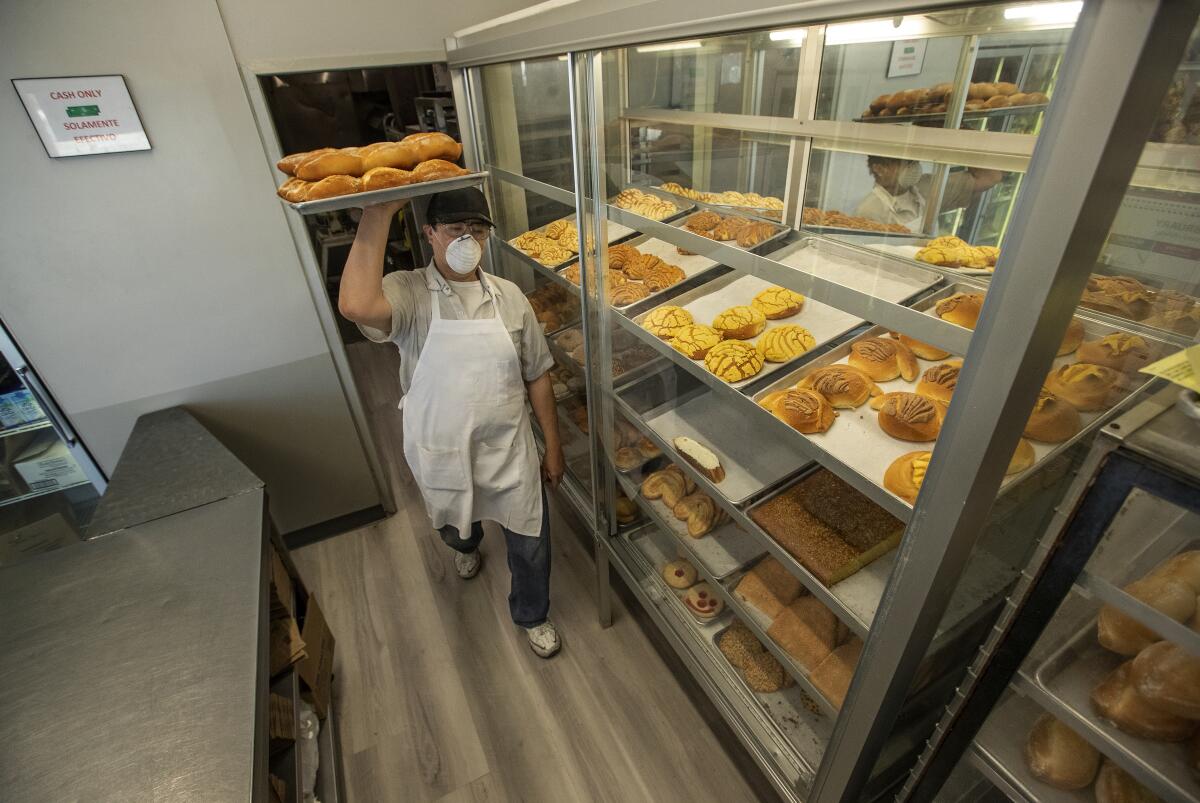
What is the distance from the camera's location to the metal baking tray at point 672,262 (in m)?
1.75

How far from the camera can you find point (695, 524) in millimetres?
1846

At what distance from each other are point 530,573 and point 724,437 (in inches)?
39.1

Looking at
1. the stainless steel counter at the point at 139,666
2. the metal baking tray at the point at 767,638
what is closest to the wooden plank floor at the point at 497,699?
the metal baking tray at the point at 767,638

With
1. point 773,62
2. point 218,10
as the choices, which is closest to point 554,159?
point 773,62

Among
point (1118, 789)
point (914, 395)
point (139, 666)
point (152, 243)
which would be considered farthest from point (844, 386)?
point (152, 243)

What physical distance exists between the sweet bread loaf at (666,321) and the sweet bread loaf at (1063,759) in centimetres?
114

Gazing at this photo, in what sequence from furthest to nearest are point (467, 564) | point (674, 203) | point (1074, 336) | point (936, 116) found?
point (467, 564) < point (674, 203) < point (936, 116) < point (1074, 336)

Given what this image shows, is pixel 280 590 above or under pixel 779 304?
under

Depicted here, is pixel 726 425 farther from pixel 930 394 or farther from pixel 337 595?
pixel 337 595

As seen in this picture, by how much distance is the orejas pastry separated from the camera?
0.85 m

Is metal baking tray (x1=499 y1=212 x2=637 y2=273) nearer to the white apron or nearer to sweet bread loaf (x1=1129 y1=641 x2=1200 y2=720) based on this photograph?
the white apron

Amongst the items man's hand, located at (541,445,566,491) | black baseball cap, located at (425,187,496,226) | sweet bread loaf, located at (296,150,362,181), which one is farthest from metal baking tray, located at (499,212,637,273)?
sweet bread loaf, located at (296,150,362,181)

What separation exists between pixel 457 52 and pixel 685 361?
158cm

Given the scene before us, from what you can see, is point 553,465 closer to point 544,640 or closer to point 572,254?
point 544,640
